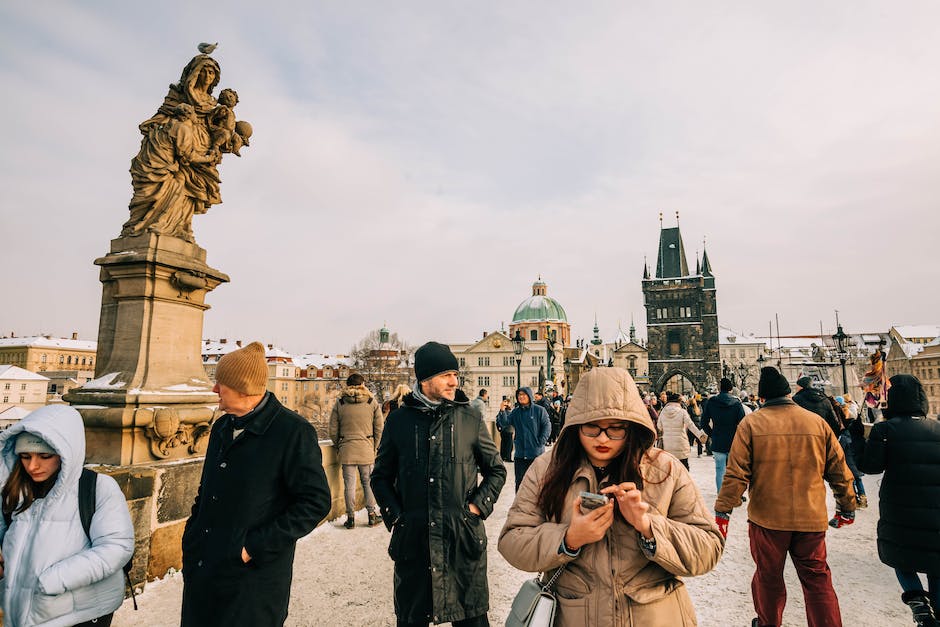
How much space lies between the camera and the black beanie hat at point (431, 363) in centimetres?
313

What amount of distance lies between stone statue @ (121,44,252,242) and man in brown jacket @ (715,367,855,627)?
5.17 m

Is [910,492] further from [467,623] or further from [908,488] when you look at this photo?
[467,623]

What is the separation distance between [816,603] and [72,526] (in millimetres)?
4109

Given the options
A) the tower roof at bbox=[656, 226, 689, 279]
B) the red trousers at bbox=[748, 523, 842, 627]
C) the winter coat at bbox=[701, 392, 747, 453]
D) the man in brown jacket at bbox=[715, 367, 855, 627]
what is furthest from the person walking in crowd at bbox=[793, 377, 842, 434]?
the tower roof at bbox=[656, 226, 689, 279]

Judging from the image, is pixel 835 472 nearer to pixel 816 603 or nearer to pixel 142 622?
pixel 816 603

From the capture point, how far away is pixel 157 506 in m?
4.01

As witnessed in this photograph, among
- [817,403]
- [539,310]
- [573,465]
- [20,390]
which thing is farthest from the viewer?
[539,310]

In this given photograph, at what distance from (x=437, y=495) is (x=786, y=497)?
2.37 meters

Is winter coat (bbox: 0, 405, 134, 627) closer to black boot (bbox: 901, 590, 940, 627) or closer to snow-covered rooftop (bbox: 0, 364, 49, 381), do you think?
black boot (bbox: 901, 590, 940, 627)

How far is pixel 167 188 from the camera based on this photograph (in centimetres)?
483

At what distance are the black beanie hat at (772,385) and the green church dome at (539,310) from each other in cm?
7819

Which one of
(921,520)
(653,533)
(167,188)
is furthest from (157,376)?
(921,520)

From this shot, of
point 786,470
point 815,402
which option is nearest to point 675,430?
point 815,402

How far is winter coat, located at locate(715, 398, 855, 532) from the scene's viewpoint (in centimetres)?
337
